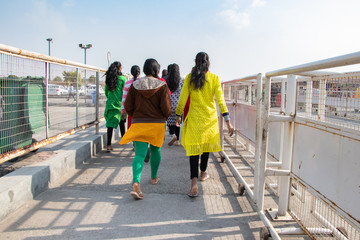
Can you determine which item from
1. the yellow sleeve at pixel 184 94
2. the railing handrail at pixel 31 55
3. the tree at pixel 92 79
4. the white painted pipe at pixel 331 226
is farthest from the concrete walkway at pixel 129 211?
the tree at pixel 92 79

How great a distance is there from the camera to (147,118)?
3.93 m

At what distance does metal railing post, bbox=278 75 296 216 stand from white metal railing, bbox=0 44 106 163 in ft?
10.00

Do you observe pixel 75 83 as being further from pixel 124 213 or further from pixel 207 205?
pixel 207 205

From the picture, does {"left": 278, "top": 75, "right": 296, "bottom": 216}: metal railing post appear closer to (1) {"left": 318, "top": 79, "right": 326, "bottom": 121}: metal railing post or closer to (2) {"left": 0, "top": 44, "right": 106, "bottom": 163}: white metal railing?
(1) {"left": 318, "top": 79, "right": 326, "bottom": 121}: metal railing post

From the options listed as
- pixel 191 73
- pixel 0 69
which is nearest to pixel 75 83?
pixel 0 69

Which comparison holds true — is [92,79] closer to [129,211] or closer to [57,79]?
[57,79]

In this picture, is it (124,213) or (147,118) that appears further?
(147,118)

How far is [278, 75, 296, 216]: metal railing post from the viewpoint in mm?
2860

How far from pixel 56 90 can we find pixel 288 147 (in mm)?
3624

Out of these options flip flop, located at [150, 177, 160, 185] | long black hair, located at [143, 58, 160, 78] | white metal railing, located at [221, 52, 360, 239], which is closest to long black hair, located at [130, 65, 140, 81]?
long black hair, located at [143, 58, 160, 78]

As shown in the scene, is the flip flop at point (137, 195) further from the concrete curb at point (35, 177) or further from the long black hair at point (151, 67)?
the long black hair at point (151, 67)

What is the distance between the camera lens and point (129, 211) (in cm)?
339

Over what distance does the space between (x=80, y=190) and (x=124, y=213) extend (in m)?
1.00

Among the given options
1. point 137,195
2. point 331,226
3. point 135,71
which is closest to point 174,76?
point 135,71
